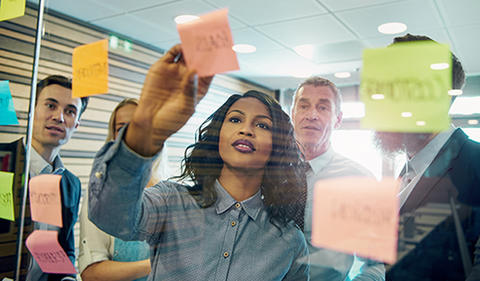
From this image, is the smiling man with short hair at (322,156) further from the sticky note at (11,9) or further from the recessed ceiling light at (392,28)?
the sticky note at (11,9)

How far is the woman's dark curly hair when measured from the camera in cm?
67

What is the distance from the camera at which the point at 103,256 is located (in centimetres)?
80

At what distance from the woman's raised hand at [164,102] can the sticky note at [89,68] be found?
317 mm

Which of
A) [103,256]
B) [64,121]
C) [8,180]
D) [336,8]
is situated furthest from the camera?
[8,180]

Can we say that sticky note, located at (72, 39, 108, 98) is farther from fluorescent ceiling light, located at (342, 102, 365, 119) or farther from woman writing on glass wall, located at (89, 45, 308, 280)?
fluorescent ceiling light, located at (342, 102, 365, 119)

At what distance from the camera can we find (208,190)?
75cm

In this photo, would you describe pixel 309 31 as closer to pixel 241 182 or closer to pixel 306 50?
pixel 306 50

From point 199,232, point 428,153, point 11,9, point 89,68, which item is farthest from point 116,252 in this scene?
point 11,9

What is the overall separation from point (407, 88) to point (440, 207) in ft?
0.62

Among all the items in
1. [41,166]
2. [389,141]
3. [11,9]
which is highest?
[11,9]

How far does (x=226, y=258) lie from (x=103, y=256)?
1.05 feet

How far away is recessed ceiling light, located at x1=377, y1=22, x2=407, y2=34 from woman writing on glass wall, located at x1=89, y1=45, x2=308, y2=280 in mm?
225

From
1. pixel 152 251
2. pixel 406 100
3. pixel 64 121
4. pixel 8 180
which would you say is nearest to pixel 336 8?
pixel 406 100

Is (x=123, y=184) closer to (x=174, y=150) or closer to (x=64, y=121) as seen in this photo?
(x=174, y=150)
